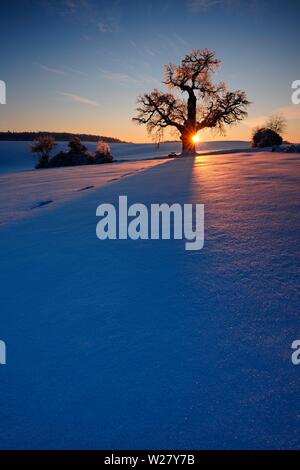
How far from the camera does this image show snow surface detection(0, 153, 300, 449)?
2.76 ft

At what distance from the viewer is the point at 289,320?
119 cm

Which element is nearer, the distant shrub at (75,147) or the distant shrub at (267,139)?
the distant shrub at (267,139)

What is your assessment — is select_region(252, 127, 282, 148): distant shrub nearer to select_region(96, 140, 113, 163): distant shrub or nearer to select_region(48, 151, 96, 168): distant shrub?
select_region(96, 140, 113, 163): distant shrub

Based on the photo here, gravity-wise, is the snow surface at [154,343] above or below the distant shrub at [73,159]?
below

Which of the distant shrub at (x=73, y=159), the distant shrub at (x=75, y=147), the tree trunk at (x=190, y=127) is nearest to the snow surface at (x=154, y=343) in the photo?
the distant shrub at (x=73, y=159)

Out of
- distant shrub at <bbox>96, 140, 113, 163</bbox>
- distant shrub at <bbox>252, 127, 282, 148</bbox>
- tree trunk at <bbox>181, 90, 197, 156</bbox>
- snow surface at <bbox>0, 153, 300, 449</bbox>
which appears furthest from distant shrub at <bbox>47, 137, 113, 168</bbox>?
snow surface at <bbox>0, 153, 300, 449</bbox>

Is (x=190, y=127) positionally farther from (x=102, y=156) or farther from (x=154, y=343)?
(x=154, y=343)

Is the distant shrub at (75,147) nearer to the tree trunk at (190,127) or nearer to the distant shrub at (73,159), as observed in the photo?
the distant shrub at (73,159)

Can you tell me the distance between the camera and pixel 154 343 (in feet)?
3.73

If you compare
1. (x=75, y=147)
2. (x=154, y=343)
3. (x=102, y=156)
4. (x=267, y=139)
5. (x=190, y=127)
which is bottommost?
(x=154, y=343)

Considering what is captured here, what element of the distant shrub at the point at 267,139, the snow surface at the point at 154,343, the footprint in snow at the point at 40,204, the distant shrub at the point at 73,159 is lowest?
the snow surface at the point at 154,343

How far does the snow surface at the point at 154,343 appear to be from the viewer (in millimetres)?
842

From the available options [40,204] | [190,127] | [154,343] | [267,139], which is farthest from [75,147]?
[154,343]

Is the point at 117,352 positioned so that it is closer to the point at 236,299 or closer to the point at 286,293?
the point at 236,299
